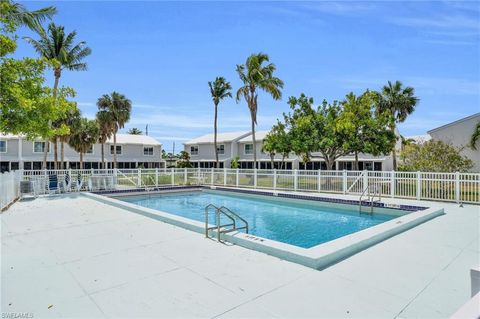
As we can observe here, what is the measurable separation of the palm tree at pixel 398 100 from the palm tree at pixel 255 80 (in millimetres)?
12868

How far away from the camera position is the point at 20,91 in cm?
1098

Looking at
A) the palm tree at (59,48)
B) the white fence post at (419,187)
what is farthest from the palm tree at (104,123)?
the white fence post at (419,187)

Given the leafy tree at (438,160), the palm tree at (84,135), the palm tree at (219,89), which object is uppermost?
the palm tree at (219,89)

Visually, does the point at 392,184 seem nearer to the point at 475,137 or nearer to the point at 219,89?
the point at 475,137

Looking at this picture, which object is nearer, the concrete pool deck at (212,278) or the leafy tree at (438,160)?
the concrete pool deck at (212,278)

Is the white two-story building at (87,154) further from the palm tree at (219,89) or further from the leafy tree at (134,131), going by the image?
the leafy tree at (134,131)

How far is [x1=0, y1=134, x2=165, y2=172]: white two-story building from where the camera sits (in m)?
32.9

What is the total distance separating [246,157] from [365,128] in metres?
22.1

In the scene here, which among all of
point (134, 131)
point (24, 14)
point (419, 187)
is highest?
point (134, 131)

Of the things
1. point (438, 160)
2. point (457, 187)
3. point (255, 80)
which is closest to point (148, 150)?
point (255, 80)

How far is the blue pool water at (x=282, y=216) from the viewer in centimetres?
935

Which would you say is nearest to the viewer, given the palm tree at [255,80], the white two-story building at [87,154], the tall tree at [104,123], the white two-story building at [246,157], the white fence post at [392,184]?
the white fence post at [392,184]

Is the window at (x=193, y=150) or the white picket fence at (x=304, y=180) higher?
the window at (x=193, y=150)

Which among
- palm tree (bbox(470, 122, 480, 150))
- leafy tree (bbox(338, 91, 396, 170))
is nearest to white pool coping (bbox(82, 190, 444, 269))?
leafy tree (bbox(338, 91, 396, 170))
